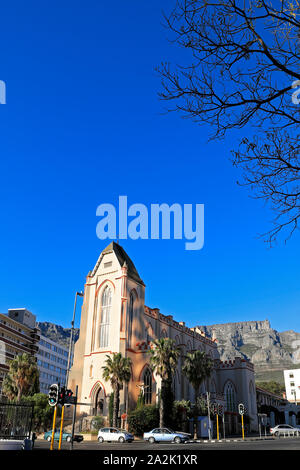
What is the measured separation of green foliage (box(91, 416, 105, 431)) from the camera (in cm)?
4294

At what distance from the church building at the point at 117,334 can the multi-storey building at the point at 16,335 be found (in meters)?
34.3

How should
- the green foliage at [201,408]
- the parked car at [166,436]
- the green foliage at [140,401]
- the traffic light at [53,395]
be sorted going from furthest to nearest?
the green foliage at [201,408], the green foliage at [140,401], the parked car at [166,436], the traffic light at [53,395]

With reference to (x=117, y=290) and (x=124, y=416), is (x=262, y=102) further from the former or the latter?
(x=117, y=290)

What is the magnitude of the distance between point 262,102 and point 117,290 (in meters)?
45.4

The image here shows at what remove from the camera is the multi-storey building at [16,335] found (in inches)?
3182

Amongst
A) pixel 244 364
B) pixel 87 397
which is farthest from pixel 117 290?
pixel 244 364

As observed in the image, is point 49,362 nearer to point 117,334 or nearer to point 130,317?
point 130,317

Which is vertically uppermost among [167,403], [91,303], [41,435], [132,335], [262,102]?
[91,303]

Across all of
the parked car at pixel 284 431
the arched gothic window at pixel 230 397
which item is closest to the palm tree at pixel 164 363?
the parked car at pixel 284 431

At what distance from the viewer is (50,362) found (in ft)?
388

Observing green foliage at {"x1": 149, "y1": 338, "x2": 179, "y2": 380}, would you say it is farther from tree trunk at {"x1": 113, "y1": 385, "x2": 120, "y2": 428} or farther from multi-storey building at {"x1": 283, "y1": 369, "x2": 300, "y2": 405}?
multi-storey building at {"x1": 283, "y1": 369, "x2": 300, "y2": 405}

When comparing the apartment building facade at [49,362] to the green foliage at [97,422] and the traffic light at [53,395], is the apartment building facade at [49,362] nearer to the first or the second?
the green foliage at [97,422]

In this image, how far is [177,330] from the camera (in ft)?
217
